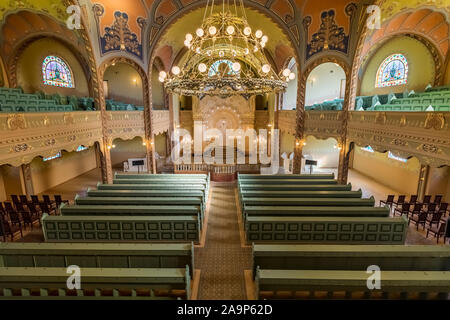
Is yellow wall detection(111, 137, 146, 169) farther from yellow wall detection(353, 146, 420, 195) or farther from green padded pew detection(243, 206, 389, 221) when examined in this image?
yellow wall detection(353, 146, 420, 195)

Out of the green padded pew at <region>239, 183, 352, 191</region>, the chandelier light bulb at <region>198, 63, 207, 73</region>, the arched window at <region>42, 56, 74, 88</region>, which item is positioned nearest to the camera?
the chandelier light bulb at <region>198, 63, 207, 73</region>

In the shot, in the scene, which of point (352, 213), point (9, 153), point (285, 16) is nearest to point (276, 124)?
point (285, 16)

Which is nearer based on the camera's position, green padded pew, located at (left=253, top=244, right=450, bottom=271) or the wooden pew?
green padded pew, located at (left=253, top=244, right=450, bottom=271)

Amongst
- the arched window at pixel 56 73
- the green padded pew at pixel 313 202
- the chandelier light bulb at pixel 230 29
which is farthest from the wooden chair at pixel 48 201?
the chandelier light bulb at pixel 230 29

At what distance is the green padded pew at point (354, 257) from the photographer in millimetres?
5035

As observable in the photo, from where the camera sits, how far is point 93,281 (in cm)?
434

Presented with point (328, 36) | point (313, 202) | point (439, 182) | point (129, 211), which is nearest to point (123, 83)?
point (129, 211)

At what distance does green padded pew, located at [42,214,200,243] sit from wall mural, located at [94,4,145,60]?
8719mm

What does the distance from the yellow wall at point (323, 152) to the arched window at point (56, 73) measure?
16.8 metres

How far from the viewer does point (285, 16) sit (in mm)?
12172

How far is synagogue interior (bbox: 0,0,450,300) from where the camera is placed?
5051mm

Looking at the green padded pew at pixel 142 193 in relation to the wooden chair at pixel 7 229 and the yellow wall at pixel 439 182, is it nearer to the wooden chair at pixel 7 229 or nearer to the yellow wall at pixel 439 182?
the wooden chair at pixel 7 229

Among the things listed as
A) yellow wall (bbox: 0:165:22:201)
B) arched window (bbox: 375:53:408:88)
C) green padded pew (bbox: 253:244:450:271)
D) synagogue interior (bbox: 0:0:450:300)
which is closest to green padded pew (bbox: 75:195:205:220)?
synagogue interior (bbox: 0:0:450:300)

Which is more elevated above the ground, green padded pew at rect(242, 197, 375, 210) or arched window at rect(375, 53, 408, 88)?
arched window at rect(375, 53, 408, 88)
